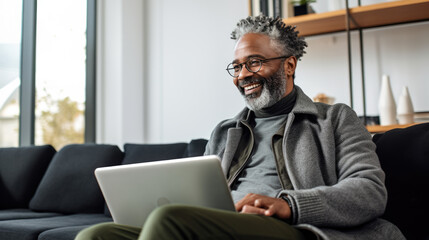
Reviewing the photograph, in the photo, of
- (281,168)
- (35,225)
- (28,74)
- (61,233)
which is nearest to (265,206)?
(281,168)

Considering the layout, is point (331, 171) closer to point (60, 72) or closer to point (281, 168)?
point (281, 168)

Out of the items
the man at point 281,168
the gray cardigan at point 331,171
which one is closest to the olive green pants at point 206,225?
the man at point 281,168

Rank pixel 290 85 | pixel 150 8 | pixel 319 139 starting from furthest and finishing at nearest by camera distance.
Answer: pixel 150 8, pixel 290 85, pixel 319 139

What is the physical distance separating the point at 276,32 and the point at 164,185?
83 cm

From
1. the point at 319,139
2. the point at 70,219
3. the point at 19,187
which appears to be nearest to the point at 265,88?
the point at 319,139

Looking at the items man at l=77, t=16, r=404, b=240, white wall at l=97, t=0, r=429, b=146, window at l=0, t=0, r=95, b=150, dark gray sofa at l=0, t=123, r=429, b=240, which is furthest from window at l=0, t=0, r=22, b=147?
man at l=77, t=16, r=404, b=240

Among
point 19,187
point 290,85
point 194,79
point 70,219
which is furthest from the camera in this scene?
point 194,79

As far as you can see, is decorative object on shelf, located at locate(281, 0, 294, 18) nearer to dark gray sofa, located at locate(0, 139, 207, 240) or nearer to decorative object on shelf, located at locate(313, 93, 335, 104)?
decorative object on shelf, located at locate(313, 93, 335, 104)

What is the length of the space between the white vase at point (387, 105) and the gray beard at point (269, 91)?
3.51 feet

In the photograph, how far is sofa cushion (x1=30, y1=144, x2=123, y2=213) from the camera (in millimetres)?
2432

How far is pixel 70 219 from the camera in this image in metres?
2.22

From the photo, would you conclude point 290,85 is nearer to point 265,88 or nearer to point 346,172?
point 265,88

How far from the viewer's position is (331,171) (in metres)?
1.39

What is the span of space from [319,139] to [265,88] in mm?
300
